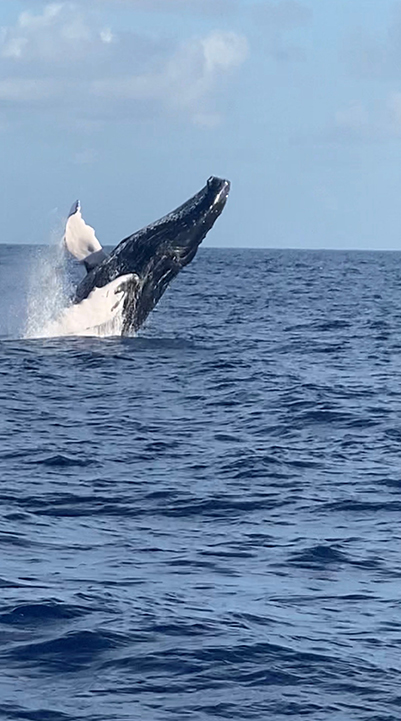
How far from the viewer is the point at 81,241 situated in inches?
883

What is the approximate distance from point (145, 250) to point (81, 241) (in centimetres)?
120

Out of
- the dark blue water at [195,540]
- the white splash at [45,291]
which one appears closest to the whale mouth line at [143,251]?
the white splash at [45,291]

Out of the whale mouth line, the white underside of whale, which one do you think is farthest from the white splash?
the whale mouth line

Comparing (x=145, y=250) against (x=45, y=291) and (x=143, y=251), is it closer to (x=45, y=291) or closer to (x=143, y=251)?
(x=143, y=251)

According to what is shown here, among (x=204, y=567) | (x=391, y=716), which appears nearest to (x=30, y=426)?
(x=204, y=567)

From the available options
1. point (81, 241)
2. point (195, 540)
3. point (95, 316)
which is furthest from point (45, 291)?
point (195, 540)

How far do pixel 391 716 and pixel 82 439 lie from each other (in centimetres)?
876

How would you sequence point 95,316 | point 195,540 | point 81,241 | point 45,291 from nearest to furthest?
point 195,540, point 81,241, point 95,316, point 45,291

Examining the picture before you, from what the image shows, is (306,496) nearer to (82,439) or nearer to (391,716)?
(82,439)

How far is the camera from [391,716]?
25.0 feet

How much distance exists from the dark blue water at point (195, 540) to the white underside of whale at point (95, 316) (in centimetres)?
92

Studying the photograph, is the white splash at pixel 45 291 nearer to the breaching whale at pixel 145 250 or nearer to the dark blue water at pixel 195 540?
the breaching whale at pixel 145 250

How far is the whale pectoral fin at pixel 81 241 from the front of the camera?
2195 cm

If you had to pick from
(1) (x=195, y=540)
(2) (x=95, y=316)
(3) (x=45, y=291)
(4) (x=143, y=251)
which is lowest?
(1) (x=195, y=540)
